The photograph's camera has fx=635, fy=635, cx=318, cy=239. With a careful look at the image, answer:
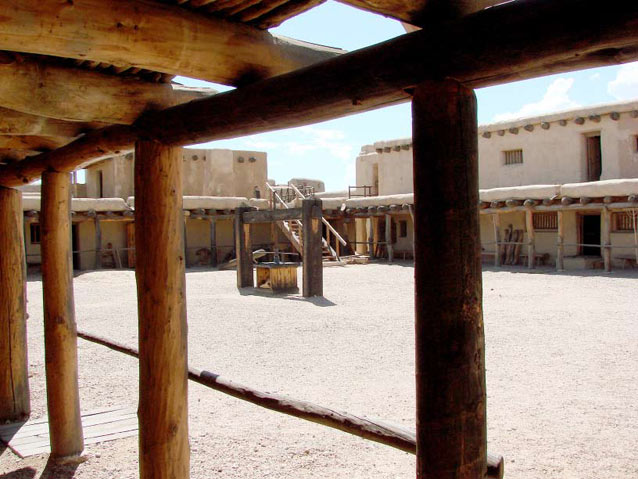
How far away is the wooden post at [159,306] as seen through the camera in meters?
3.87

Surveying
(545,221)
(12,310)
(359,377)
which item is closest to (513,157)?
(545,221)

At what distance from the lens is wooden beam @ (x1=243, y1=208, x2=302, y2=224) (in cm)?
1599

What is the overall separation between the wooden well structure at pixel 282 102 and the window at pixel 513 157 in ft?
70.9

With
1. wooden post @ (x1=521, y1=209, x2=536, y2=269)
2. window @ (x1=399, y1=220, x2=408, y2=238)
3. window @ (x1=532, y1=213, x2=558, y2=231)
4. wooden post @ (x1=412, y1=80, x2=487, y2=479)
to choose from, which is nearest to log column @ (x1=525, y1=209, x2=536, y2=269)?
wooden post @ (x1=521, y1=209, x2=536, y2=269)

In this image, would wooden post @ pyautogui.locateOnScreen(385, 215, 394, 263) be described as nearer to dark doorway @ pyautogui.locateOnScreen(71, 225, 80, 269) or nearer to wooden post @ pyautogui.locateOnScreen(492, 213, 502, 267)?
wooden post @ pyautogui.locateOnScreen(492, 213, 502, 267)

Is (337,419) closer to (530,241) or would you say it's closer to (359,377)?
(359,377)

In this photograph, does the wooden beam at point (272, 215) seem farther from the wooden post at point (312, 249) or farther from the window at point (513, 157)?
the window at point (513, 157)

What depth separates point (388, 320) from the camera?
40.6ft

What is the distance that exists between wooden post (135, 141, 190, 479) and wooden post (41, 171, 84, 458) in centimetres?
187

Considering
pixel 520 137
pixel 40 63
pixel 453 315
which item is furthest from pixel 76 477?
pixel 520 137

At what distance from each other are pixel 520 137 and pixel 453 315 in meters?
23.4

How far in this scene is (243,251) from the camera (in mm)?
17547

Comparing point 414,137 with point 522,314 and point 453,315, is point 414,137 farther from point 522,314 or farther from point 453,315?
point 522,314

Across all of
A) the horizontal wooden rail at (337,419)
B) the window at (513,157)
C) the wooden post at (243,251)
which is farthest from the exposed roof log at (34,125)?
the window at (513,157)
